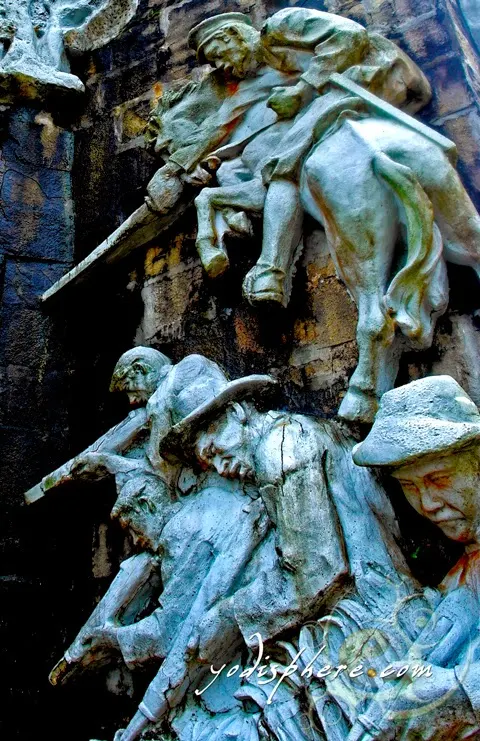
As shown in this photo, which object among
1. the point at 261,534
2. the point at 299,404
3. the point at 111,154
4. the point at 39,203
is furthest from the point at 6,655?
the point at 111,154

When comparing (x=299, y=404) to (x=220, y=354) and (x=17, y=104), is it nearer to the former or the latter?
(x=220, y=354)

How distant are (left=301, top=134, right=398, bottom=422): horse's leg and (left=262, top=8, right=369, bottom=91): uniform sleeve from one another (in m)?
0.35

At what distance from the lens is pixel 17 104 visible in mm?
4539

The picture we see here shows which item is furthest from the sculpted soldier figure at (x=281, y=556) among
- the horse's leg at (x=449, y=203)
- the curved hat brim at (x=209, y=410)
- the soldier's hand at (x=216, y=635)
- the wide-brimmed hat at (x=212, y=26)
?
the wide-brimmed hat at (x=212, y=26)

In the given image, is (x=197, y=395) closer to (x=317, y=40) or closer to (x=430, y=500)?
(x=430, y=500)

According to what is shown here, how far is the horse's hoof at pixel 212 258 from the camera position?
321 centimetres

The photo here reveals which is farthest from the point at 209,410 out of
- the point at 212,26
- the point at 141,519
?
the point at 212,26

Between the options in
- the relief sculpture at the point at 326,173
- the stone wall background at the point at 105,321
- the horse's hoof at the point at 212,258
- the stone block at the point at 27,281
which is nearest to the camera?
the relief sculpture at the point at 326,173

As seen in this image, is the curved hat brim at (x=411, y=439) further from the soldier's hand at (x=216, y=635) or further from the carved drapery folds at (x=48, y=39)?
the carved drapery folds at (x=48, y=39)

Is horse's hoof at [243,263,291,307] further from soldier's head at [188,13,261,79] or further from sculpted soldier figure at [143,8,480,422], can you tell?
soldier's head at [188,13,261,79]

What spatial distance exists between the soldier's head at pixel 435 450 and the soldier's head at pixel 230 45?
1982mm

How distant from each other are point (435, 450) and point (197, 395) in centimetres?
106

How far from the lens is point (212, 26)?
3.65 m

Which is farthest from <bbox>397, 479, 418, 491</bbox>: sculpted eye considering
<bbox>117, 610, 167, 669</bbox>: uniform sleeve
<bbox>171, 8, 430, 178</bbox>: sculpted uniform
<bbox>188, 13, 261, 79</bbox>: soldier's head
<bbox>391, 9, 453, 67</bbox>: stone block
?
<bbox>188, 13, 261, 79</bbox>: soldier's head
